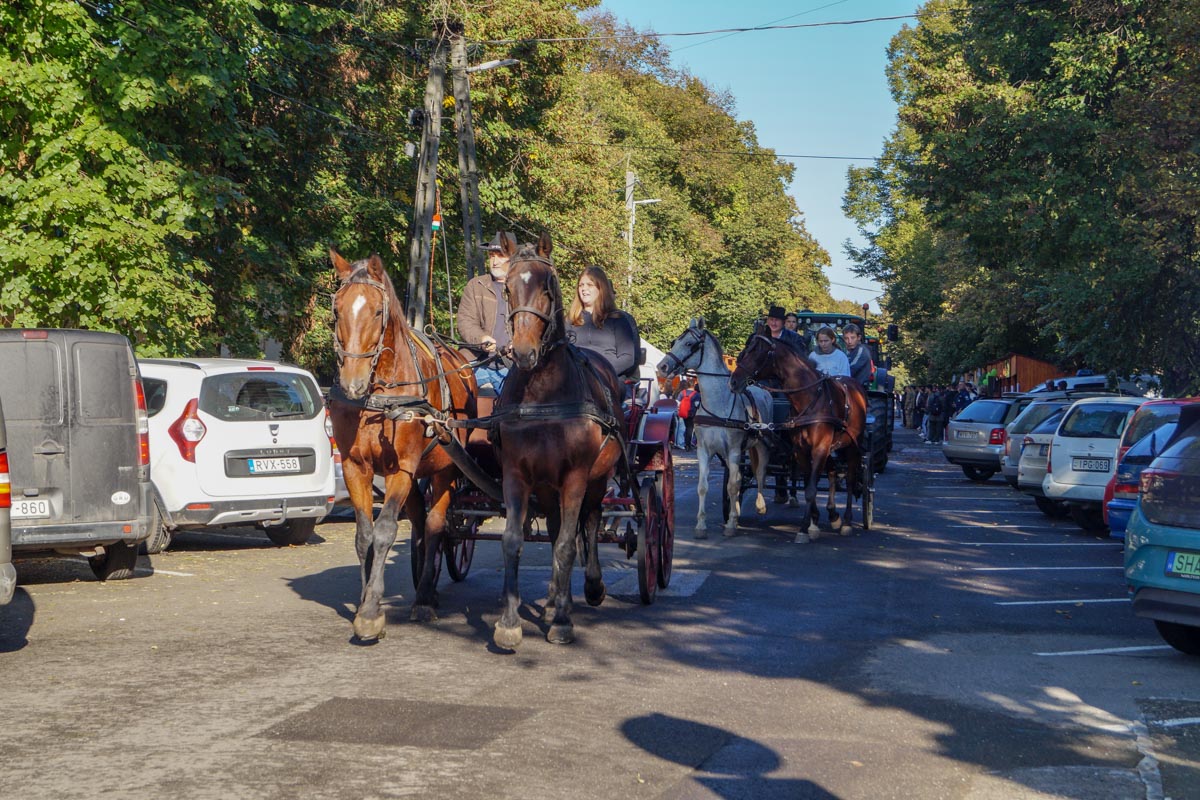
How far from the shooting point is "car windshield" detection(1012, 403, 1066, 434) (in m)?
25.0

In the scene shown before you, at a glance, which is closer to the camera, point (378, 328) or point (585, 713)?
point (585, 713)

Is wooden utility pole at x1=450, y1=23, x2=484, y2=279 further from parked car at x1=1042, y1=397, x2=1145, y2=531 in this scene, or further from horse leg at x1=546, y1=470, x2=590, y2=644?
horse leg at x1=546, y1=470, x2=590, y2=644

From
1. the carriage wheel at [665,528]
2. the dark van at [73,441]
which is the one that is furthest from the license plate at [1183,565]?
the dark van at [73,441]

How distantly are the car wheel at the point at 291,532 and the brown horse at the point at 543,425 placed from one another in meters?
6.85

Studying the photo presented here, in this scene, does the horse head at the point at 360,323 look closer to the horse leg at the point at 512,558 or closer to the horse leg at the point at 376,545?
the horse leg at the point at 376,545

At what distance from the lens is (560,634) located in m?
9.22

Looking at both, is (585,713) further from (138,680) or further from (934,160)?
(934,160)

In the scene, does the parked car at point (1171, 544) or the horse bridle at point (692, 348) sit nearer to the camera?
the parked car at point (1171, 544)

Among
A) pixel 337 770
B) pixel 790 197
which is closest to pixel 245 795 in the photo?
pixel 337 770

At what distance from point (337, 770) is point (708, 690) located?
2.62m

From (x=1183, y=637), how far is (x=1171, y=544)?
2.65 ft

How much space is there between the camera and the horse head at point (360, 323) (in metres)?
8.71

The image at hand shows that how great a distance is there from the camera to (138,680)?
7.96 metres

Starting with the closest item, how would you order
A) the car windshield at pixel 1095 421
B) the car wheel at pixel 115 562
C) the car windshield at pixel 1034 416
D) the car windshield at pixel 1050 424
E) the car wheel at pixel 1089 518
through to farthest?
the car wheel at pixel 115 562 → the car windshield at pixel 1095 421 → the car wheel at pixel 1089 518 → the car windshield at pixel 1050 424 → the car windshield at pixel 1034 416
